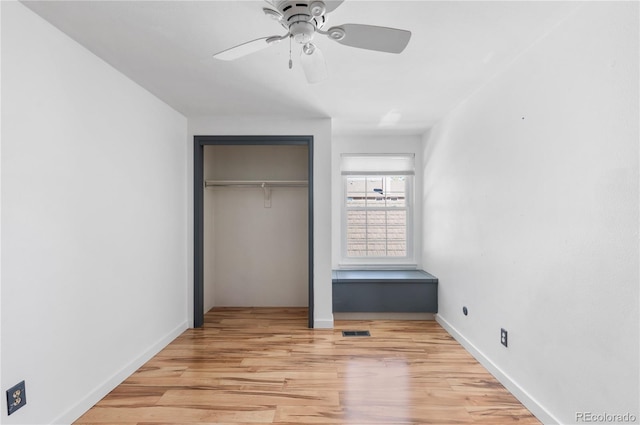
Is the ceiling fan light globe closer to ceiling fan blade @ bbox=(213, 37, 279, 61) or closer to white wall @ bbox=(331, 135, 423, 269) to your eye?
ceiling fan blade @ bbox=(213, 37, 279, 61)

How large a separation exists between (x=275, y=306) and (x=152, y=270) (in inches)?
75.7

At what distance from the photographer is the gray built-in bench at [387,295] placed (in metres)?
4.04

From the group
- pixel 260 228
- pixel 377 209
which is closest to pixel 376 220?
pixel 377 209

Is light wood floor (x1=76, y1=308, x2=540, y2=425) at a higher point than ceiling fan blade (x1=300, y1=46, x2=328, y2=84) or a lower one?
lower

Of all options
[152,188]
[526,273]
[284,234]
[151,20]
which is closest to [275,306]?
[284,234]

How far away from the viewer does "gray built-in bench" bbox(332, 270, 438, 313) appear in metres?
4.04

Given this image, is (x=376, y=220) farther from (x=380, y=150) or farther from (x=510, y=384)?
(x=510, y=384)

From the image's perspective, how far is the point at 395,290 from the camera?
405cm

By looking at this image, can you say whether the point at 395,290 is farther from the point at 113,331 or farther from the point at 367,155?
the point at 113,331

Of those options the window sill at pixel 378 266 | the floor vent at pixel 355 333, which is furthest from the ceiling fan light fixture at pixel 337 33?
the window sill at pixel 378 266

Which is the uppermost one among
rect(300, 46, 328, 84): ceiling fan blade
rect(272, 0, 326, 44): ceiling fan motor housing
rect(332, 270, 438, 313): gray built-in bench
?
rect(272, 0, 326, 44): ceiling fan motor housing

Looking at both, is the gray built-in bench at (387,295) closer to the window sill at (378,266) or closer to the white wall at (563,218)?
the window sill at (378,266)

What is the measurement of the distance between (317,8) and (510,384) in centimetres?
264

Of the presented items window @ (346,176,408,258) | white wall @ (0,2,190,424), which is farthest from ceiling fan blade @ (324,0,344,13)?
window @ (346,176,408,258)
